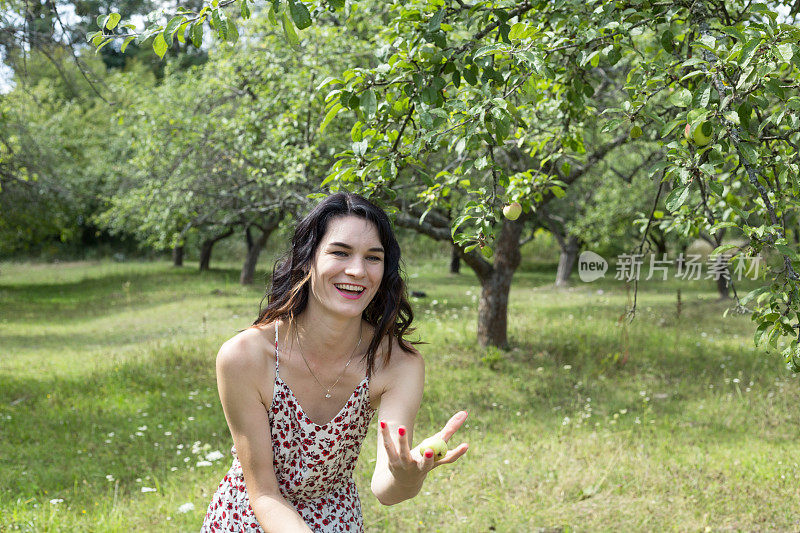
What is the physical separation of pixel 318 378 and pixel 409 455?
22.4 inches

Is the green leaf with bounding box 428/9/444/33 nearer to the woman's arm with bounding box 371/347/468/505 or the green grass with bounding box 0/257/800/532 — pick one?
the woman's arm with bounding box 371/347/468/505

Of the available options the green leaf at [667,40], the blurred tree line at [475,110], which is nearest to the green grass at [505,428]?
the blurred tree line at [475,110]

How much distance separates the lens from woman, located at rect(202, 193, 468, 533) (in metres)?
2.25

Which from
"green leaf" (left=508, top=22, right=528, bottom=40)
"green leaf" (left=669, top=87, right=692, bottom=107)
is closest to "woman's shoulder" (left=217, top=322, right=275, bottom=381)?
"green leaf" (left=508, top=22, right=528, bottom=40)

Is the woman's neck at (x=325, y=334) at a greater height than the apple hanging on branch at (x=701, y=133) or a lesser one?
lesser

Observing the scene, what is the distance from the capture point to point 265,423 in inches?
90.0

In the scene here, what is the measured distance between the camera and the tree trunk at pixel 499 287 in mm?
9039

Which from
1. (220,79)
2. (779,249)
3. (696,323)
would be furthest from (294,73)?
(696,323)

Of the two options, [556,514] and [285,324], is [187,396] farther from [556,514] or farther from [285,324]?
[285,324]

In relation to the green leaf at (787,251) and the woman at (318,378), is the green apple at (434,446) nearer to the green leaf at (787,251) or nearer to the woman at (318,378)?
the woman at (318,378)

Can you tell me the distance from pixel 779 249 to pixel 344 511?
1.72 metres

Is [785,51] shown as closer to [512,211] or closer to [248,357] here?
[512,211]

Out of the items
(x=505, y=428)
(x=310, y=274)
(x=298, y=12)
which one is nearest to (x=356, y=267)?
(x=310, y=274)

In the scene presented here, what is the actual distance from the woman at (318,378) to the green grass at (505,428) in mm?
2127
